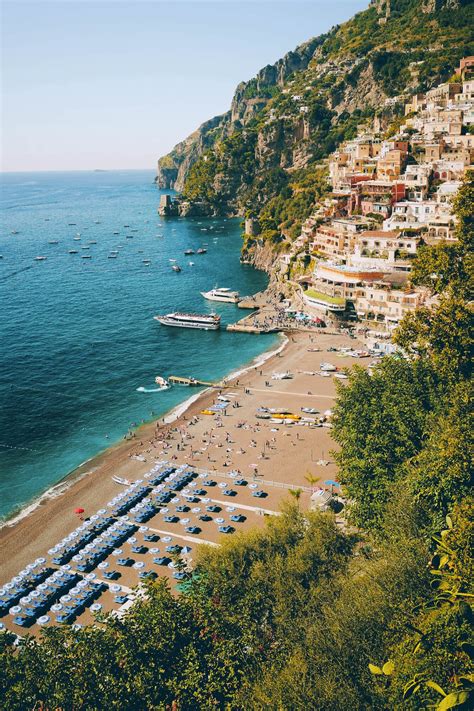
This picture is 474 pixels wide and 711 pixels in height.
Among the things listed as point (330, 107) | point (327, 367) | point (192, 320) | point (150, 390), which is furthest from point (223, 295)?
point (330, 107)

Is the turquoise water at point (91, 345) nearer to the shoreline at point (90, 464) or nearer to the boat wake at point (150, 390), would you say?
the boat wake at point (150, 390)

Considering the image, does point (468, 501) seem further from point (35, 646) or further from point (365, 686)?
point (35, 646)

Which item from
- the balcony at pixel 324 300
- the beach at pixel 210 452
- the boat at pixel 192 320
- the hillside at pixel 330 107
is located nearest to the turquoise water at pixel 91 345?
the boat at pixel 192 320

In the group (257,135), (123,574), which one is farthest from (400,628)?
(257,135)

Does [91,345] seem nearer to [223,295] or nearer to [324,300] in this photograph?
[223,295]

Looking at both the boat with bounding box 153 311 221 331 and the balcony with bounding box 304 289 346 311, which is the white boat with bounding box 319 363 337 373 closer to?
the balcony with bounding box 304 289 346 311

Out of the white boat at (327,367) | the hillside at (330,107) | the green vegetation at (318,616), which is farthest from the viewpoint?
the hillside at (330,107)
